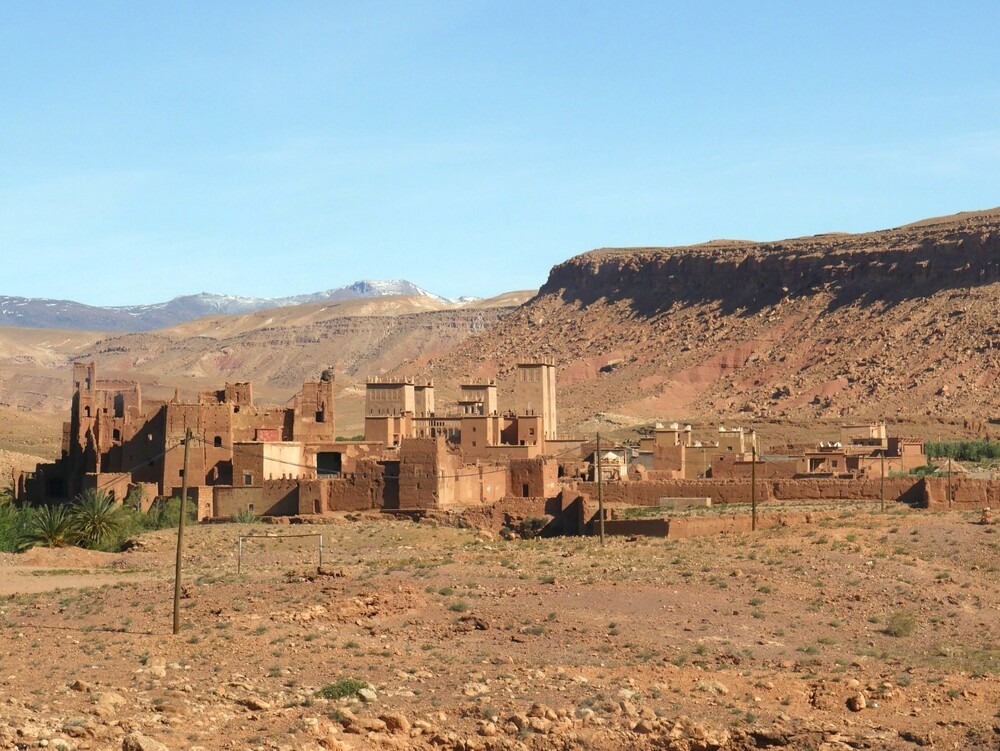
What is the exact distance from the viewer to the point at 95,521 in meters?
42.0

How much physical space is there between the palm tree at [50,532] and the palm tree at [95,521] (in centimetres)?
17

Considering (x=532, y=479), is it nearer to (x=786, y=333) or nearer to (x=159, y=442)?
(x=159, y=442)

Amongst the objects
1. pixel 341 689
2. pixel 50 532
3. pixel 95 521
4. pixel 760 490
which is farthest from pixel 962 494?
pixel 341 689

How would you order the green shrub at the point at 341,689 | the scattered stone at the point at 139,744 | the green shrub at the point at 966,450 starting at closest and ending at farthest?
1. the scattered stone at the point at 139,744
2. the green shrub at the point at 341,689
3. the green shrub at the point at 966,450

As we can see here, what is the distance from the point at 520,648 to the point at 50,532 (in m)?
19.9

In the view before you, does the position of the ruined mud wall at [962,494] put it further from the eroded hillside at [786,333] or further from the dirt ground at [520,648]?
the eroded hillside at [786,333]

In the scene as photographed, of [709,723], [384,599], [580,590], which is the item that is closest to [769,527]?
[580,590]

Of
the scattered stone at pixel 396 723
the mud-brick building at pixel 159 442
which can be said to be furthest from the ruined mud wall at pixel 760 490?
the scattered stone at pixel 396 723

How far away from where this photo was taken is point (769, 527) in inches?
1591

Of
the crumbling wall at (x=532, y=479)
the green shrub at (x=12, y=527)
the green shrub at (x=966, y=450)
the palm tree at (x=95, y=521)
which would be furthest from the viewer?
the green shrub at (x=966, y=450)

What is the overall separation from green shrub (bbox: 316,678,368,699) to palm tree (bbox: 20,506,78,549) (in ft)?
69.5

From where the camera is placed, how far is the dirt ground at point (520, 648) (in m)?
19.5

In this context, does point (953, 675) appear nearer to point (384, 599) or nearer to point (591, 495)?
point (384, 599)

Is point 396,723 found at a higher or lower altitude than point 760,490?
lower
